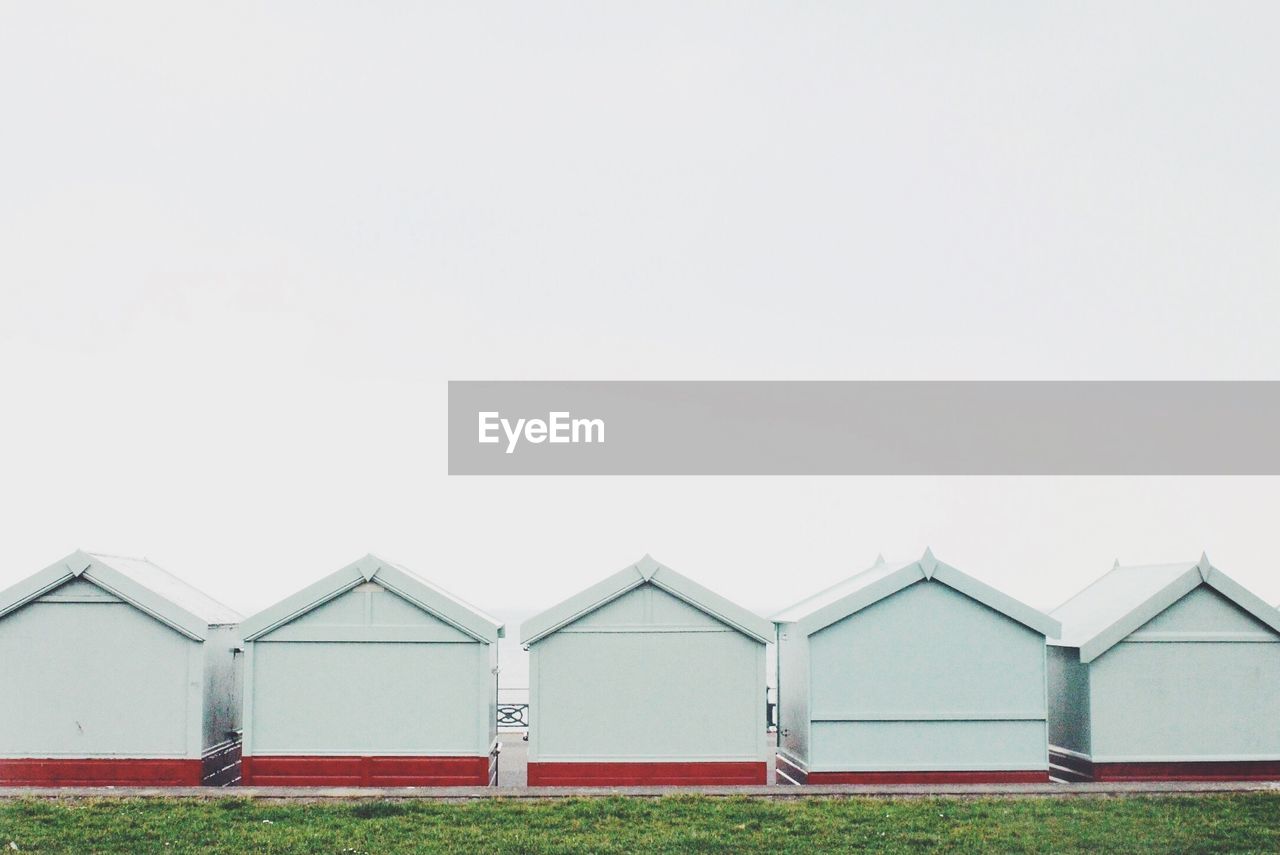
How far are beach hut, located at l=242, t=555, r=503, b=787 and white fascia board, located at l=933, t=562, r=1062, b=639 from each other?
7.76 metres

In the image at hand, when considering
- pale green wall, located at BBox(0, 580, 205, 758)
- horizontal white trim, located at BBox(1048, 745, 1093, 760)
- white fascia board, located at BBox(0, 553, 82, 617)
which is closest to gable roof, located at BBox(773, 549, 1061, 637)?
horizontal white trim, located at BBox(1048, 745, 1093, 760)

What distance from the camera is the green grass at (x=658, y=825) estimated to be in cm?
→ 1642

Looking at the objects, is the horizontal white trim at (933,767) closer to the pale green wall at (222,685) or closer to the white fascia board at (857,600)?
the white fascia board at (857,600)

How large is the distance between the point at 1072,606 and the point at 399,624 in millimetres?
12944

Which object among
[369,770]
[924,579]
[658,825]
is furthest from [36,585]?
[924,579]

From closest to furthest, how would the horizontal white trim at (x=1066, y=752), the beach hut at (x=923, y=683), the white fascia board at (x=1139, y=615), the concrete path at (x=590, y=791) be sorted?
1. the concrete path at (x=590, y=791)
2. the beach hut at (x=923, y=683)
3. the white fascia board at (x=1139, y=615)
4. the horizontal white trim at (x=1066, y=752)

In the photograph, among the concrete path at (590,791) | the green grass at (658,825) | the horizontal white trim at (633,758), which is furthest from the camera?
the horizontal white trim at (633,758)

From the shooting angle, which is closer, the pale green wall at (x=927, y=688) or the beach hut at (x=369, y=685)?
the beach hut at (x=369, y=685)

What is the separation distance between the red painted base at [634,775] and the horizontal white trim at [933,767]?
1.20 meters

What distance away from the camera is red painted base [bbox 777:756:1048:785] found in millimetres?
20984

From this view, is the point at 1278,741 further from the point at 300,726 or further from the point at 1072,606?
the point at 300,726

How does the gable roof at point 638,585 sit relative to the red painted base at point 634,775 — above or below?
above

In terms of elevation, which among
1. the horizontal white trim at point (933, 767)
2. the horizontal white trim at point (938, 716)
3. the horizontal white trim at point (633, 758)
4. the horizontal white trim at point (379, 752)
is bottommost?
the horizontal white trim at point (933, 767)

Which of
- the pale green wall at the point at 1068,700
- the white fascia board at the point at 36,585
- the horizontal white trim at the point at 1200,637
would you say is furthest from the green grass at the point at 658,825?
the white fascia board at the point at 36,585
